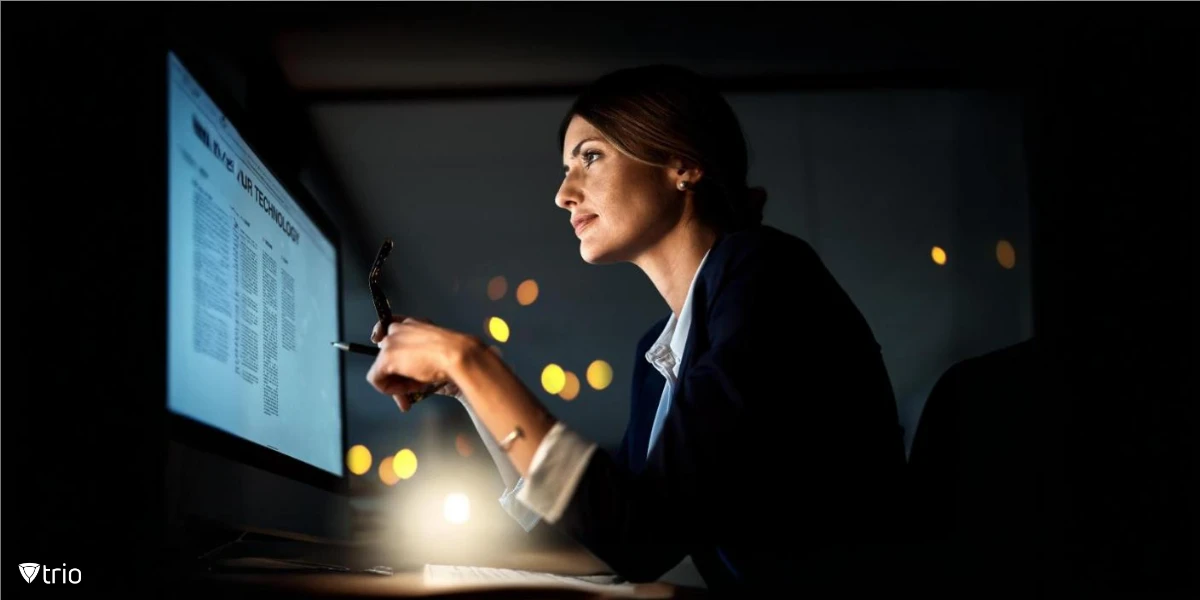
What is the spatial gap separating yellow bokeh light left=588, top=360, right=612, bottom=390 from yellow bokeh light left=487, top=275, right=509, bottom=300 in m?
0.28

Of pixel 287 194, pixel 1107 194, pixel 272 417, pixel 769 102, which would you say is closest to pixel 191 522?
pixel 272 417

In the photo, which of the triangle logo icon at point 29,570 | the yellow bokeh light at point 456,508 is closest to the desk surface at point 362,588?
the triangle logo icon at point 29,570

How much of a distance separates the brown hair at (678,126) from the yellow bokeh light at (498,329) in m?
1.08

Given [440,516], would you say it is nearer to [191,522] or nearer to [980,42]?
[191,522]

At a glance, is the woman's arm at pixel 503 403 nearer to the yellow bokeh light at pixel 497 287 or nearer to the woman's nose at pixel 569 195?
the woman's nose at pixel 569 195

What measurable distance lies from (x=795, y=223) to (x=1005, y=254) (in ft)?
1.66

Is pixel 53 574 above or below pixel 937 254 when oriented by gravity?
below

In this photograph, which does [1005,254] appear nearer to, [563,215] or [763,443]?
[563,215]

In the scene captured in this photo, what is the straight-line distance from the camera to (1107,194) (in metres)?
1.62

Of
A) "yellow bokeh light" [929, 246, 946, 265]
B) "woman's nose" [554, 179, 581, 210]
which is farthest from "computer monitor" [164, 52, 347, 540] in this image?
"yellow bokeh light" [929, 246, 946, 265]

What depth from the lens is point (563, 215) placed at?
7.91 ft

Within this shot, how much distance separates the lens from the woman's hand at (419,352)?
0.95 metres

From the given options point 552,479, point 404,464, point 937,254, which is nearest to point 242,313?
point 552,479

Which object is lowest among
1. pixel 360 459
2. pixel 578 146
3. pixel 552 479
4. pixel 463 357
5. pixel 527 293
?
pixel 360 459
